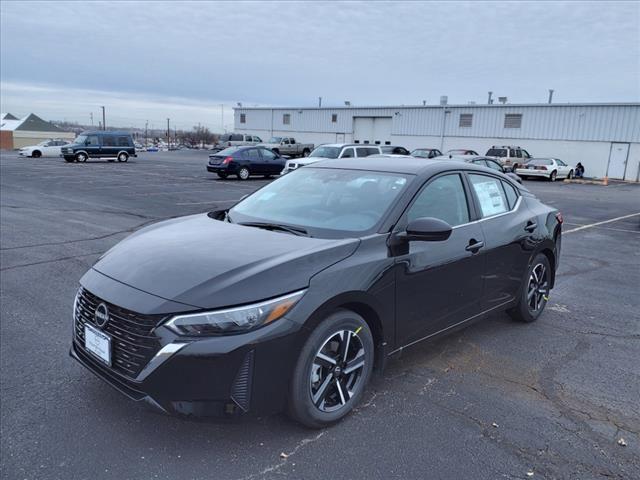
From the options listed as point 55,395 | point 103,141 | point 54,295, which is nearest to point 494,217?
point 55,395

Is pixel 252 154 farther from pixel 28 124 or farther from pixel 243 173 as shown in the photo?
pixel 28 124

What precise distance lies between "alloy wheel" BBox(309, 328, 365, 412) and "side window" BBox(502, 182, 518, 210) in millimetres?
2509

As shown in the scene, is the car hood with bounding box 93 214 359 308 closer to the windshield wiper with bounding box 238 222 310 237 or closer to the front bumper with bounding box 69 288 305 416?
the windshield wiper with bounding box 238 222 310 237

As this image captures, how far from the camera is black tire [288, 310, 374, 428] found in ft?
9.45

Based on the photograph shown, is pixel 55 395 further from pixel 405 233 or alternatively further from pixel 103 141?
pixel 103 141

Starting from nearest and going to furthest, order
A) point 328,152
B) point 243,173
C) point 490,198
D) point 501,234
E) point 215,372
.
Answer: point 215,372
point 501,234
point 490,198
point 328,152
point 243,173

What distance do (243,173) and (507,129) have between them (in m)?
25.9

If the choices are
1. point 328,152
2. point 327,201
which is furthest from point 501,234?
point 328,152

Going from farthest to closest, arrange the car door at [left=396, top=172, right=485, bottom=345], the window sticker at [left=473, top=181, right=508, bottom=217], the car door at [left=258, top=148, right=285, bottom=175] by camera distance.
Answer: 1. the car door at [left=258, top=148, right=285, bottom=175]
2. the window sticker at [left=473, top=181, right=508, bottom=217]
3. the car door at [left=396, top=172, right=485, bottom=345]

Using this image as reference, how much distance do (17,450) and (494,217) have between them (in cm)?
392

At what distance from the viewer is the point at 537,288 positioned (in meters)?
5.16

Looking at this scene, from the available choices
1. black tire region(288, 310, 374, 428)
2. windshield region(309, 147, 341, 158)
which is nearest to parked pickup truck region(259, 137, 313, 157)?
windshield region(309, 147, 341, 158)

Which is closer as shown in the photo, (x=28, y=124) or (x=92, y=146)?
(x=92, y=146)

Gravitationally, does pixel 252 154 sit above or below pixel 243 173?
above
